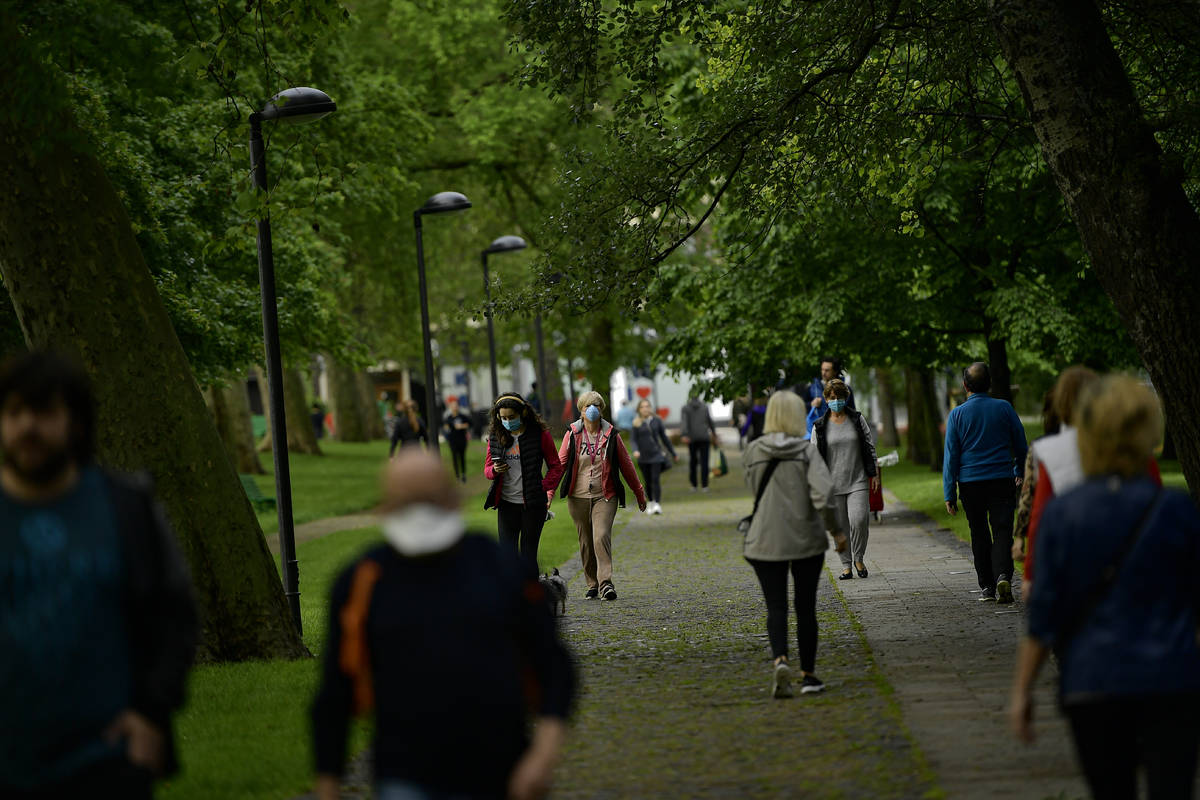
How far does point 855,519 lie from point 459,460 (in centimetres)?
2715

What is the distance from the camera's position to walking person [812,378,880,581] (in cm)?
1409

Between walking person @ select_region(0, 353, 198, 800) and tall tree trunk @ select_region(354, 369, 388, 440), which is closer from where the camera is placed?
walking person @ select_region(0, 353, 198, 800)

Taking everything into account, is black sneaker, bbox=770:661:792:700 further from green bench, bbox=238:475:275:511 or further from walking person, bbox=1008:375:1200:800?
green bench, bbox=238:475:275:511

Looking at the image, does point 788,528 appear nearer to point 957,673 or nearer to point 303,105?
point 957,673

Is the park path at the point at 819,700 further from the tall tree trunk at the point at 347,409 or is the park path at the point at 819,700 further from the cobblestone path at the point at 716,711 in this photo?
the tall tree trunk at the point at 347,409

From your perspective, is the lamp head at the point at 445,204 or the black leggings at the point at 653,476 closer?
the lamp head at the point at 445,204

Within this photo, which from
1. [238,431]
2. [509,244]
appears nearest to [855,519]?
[509,244]

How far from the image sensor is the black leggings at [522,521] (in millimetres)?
12961

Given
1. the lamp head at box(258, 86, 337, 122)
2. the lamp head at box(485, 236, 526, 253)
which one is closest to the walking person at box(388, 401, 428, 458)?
the lamp head at box(485, 236, 526, 253)

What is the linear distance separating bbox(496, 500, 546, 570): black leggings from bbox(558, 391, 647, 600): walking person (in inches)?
26.9

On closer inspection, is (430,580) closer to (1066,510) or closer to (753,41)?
(1066,510)

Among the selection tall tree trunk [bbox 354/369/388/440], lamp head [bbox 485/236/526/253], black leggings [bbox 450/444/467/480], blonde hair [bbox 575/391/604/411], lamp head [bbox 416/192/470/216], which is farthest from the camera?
tall tree trunk [bbox 354/369/388/440]

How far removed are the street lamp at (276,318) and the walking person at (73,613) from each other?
811 centimetres

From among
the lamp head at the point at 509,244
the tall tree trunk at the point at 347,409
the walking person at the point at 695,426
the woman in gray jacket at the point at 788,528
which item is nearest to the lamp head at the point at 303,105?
the woman in gray jacket at the point at 788,528
